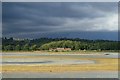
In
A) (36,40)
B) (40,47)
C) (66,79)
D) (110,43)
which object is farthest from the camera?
(36,40)

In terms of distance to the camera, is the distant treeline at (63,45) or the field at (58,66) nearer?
the field at (58,66)

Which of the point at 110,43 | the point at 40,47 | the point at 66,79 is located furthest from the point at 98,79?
the point at 40,47

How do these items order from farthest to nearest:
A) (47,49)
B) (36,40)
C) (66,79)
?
(36,40) < (47,49) < (66,79)

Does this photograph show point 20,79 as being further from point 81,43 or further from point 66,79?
point 81,43

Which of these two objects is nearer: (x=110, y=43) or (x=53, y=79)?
(x=53, y=79)

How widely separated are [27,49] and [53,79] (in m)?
94.5

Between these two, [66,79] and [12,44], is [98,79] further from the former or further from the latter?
[12,44]

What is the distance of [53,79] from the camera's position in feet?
59.9

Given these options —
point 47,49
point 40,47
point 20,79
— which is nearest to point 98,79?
point 20,79

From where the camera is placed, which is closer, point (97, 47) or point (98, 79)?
point (98, 79)

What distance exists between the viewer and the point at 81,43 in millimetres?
117938

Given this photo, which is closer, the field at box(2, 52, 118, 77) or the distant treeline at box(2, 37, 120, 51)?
the field at box(2, 52, 118, 77)

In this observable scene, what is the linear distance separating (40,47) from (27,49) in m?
10.8

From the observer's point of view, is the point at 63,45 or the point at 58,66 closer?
the point at 58,66
